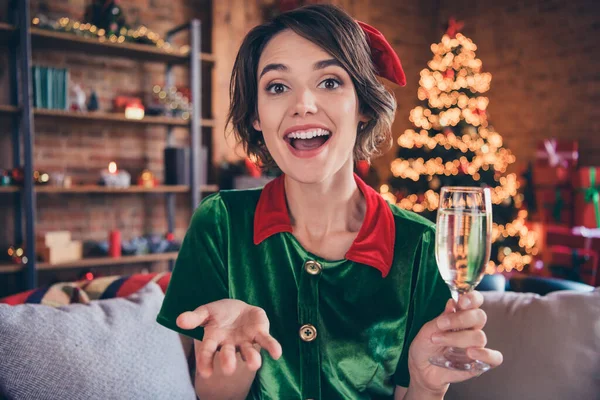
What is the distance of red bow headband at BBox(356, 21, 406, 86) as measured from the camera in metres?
1.06

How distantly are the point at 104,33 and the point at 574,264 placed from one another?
12.4ft

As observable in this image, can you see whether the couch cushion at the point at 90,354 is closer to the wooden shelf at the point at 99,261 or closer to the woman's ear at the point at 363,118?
the woman's ear at the point at 363,118

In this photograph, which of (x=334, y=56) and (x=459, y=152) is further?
(x=459, y=152)

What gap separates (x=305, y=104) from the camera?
36.1 inches

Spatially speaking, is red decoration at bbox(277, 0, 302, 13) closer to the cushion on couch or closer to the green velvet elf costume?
the cushion on couch

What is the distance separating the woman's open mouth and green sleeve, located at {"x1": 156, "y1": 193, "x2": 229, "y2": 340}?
0.23 metres

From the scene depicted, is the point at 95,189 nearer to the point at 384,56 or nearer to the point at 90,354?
the point at 90,354

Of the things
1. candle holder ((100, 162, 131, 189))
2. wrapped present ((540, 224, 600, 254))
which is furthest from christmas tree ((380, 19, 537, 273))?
candle holder ((100, 162, 131, 189))

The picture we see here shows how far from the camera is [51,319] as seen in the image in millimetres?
1130

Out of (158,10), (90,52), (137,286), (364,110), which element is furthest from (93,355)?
(158,10)

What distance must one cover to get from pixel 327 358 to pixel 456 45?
395cm

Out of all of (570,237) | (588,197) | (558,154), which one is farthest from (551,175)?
(570,237)

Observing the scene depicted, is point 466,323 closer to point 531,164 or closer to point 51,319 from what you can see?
point 51,319

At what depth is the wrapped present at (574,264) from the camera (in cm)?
371
